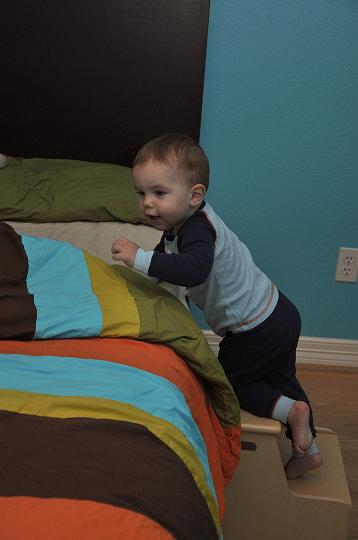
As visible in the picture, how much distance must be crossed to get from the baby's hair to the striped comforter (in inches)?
9.2

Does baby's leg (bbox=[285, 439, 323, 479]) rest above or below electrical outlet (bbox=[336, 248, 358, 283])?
below

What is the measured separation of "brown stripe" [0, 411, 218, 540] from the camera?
0.76 meters

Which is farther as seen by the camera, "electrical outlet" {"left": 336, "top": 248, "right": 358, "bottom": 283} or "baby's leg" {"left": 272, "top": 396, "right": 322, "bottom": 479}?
"electrical outlet" {"left": 336, "top": 248, "right": 358, "bottom": 283}

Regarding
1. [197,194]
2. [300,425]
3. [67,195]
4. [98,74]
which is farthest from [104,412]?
[98,74]

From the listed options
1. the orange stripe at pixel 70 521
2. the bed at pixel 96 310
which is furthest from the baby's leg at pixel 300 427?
the orange stripe at pixel 70 521

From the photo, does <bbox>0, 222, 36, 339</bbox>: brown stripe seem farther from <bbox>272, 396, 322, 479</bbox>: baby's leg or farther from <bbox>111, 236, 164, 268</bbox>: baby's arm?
<bbox>272, 396, 322, 479</bbox>: baby's leg

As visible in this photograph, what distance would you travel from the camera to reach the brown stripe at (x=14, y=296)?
114 centimetres

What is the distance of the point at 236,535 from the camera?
5.04 ft

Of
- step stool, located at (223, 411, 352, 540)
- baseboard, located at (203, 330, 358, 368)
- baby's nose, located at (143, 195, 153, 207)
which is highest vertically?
baby's nose, located at (143, 195, 153, 207)

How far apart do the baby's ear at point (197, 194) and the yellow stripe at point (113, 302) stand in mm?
217

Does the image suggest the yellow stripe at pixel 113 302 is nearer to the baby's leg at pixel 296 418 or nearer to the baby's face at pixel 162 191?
the baby's face at pixel 162 191

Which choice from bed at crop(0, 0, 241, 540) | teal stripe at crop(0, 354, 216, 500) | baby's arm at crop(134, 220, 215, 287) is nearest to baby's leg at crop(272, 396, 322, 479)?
bed at crop(0, 0, 241, 540)

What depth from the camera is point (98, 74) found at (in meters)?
2.31

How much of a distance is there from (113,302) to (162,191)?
272 mm
